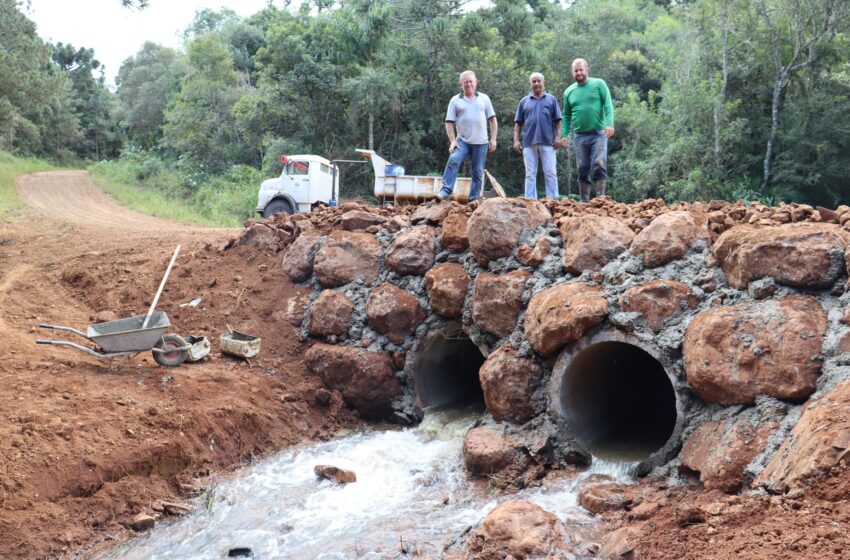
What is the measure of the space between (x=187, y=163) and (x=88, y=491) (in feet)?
82.2

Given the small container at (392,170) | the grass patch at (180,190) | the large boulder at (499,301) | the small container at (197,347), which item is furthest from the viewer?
the grass patch at (180,190)

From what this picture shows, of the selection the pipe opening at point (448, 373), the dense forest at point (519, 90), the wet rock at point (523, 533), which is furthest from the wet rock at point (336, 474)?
the dense forest at point (519, 90)

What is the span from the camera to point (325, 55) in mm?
21438

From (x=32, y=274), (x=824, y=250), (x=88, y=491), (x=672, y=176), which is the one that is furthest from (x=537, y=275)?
(x=672, y=176)

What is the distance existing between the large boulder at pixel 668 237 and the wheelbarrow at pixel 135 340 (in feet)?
15.7

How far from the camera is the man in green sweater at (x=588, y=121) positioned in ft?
27.8

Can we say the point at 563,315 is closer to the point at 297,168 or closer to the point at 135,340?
the point at 135,340

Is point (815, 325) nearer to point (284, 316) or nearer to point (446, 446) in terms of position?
point (446, 446)

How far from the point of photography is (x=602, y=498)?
5.47 metres

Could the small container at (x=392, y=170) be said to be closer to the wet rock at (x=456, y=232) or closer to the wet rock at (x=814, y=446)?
the wet rock at (x=456, y=232)

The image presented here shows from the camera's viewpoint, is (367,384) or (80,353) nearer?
(80,353)

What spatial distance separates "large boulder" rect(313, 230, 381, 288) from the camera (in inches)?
355

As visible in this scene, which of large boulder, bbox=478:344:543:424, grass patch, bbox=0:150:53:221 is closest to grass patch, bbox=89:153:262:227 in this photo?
grass patch, bbox=0:150:53:221

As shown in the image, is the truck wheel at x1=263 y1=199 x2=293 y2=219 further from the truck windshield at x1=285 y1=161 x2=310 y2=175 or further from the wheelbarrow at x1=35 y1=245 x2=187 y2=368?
the wheelbarrow at x1=35 y1=245 x2=187 y2=368
